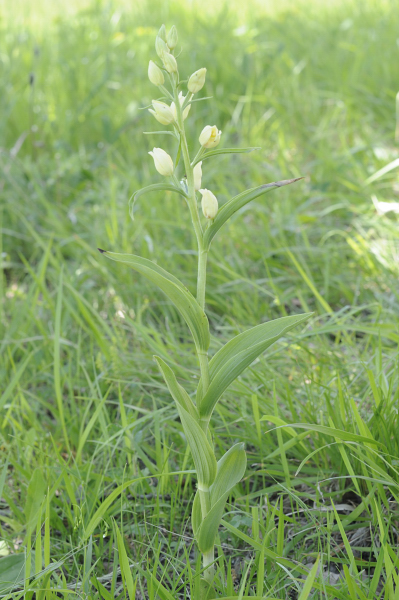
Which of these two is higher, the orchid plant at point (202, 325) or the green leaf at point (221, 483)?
the orchid plant at point (202, 325)

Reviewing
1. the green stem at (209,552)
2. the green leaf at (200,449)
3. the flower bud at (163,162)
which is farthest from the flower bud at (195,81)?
the green stem at (209,552)

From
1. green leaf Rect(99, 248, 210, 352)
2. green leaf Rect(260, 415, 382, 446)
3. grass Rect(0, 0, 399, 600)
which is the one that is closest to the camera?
green leaf Rect(99, 248, 210, 352)

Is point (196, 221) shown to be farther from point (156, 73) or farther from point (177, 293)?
point (156, 73)

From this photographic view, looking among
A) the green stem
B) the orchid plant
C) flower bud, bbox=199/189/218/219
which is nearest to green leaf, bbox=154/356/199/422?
the orchid plant

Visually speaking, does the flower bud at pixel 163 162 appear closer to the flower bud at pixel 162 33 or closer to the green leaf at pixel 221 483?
the flower bud at pixel 162 33

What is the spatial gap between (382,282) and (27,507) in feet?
4.17

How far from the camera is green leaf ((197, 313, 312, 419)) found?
79cm

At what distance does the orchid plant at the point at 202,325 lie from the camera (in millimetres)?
787

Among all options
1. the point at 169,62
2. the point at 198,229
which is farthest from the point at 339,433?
the point at 169,62

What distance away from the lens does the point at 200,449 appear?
82cm

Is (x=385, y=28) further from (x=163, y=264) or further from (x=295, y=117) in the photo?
(x=163, y=264)

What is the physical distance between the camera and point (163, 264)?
1.93 m

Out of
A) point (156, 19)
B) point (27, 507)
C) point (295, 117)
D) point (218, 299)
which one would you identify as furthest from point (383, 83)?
point (27, 507)

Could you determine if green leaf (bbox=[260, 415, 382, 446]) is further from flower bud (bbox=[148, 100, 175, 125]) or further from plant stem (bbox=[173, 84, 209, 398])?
flower bud (bbox=[148, 100, 175, 125])
